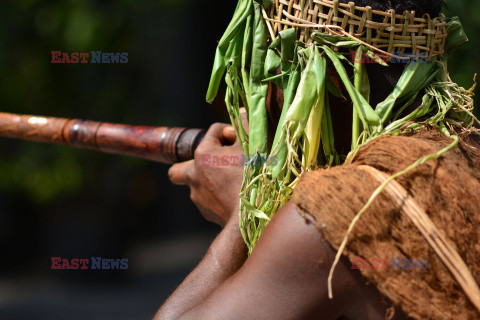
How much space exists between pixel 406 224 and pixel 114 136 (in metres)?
1.28

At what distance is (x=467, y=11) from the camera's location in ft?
8.66

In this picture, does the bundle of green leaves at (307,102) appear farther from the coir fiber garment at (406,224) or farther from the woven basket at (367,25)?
the coir fiber garment at (406,224)

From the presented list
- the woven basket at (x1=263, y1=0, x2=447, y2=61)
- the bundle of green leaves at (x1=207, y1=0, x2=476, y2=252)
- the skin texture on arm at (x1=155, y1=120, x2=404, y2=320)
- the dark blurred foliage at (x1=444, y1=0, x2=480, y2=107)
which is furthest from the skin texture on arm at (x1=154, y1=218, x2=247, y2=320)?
the dark blurred foliage at (x1=444, y1=0, x2=480, y2=107)

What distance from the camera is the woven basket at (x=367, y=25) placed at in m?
1.11

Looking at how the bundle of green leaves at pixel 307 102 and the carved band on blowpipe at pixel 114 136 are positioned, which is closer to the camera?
the bundle of green leaves at pixel 307 102

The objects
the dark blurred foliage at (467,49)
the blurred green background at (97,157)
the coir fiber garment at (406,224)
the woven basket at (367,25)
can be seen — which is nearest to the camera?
the coir fiber garment at (406,224)

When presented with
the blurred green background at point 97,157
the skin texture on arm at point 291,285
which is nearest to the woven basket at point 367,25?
the skin texture on arm at point 291,285

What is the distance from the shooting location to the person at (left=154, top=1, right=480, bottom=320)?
944 mm

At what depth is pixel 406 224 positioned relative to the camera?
950mm

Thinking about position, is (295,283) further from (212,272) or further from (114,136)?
(114,136)

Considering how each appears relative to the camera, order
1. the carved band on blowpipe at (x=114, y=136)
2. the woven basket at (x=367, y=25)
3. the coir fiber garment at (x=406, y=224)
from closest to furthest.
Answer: the coir fiber garment at (x=406, y=224) → the woven basket at (x=367, y=25) → the carved band on blowpipe at (x=114, y=136)

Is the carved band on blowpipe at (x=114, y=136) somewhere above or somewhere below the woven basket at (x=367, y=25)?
below

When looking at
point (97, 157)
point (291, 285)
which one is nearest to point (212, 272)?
point (291, 285)

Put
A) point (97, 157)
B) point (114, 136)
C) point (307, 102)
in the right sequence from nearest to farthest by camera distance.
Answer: point (307, 102) → point (114, 136) → point (97, 157)
